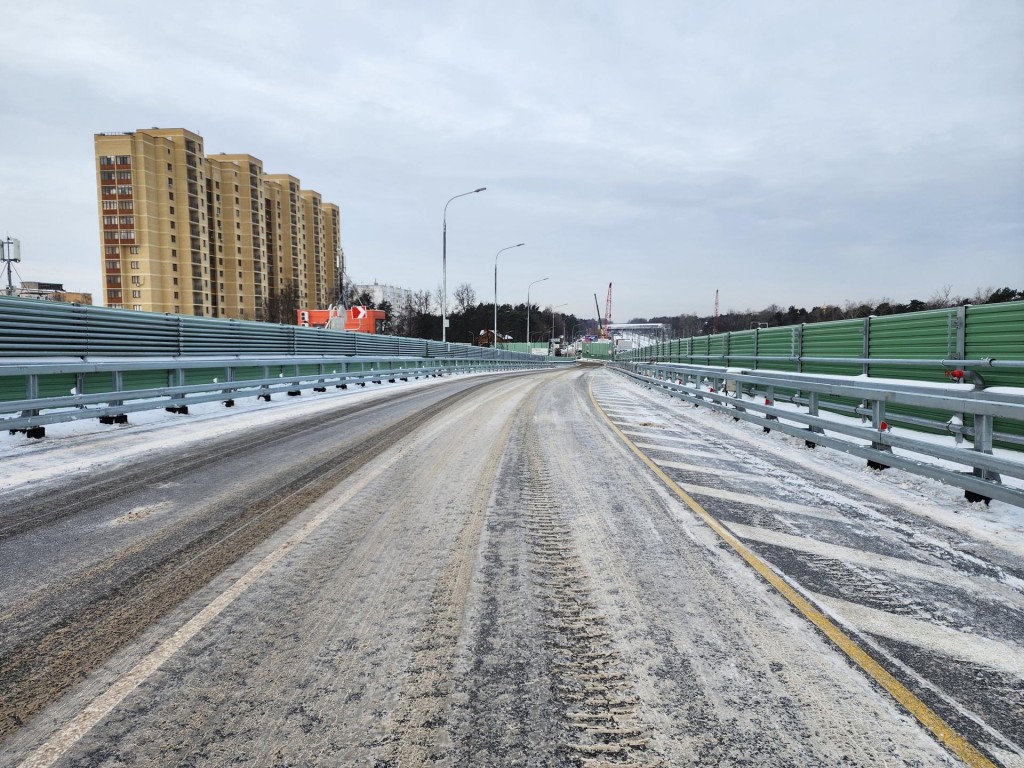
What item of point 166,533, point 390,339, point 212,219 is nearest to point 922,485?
point 166,533

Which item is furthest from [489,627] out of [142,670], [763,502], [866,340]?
[866,340]

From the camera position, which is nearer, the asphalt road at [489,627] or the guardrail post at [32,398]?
the asphalt road at [489,627]

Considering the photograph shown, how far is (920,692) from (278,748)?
2767 millimetres

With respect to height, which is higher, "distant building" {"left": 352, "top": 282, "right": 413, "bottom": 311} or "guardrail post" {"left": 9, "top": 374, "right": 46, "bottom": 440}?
"distant building" {"left": 352, "top": 282, "right": 413, "bottom": 311}

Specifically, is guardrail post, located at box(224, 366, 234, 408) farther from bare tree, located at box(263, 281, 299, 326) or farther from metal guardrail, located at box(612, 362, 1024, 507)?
bare tree, located at box(263, 281, 299, 326)

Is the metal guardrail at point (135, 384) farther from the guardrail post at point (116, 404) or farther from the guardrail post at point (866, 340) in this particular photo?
the guardrail post at point (866, 340)

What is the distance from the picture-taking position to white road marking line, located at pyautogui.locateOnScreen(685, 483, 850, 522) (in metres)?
5.62

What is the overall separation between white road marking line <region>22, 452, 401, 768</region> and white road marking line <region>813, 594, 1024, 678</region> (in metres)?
3.56

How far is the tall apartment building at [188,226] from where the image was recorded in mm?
96938

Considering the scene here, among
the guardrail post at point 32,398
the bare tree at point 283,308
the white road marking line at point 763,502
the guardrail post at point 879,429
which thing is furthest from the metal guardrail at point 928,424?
the bare tree at point 283,308

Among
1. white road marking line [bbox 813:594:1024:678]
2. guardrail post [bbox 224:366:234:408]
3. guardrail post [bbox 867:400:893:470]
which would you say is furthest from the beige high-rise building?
white road marking line [bbox 813:594:1024:678]

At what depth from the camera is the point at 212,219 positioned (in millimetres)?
114312

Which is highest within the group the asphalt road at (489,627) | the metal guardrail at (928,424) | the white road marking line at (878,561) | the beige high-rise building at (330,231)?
the beige high-rise building at (330,231)

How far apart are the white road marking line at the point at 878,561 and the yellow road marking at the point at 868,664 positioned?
28 centimetres
